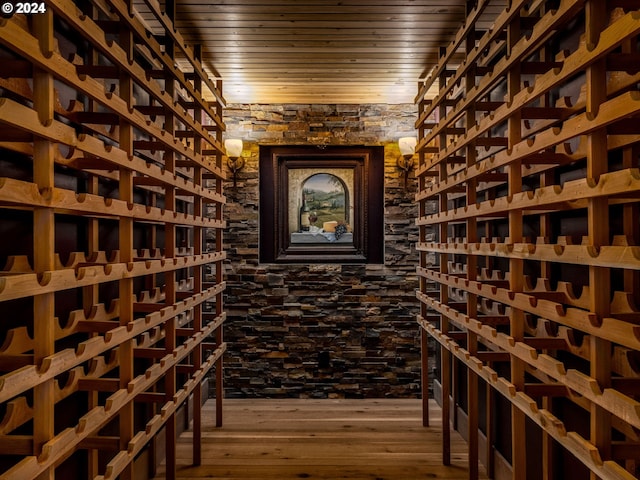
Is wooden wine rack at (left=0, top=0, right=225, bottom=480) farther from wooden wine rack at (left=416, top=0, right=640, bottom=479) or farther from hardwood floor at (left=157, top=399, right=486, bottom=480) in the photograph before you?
wooden wine rack at (left=416, top=0, right=640, bottom=479)

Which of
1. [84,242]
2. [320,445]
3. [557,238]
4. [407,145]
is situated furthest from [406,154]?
[84,242]

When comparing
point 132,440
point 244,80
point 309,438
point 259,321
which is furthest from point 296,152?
point 132,440

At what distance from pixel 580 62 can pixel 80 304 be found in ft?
6.38

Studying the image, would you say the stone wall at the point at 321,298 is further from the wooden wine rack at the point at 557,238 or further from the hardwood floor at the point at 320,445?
the wooden wine rack at the point at 557,238

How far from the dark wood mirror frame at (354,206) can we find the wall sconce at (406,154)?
0.61 ft

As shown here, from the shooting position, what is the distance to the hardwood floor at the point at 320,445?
2693 mm

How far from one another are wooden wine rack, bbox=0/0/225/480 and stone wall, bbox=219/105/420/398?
4.53 ft

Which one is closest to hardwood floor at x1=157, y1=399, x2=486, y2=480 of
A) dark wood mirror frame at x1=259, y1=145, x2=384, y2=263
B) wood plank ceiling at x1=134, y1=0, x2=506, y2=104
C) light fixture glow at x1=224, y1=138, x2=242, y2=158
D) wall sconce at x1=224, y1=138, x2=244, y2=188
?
dark wood mirror frame at x1=259, y1=145, x2=384, y2=263

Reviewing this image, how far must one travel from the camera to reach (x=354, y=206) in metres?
4.36

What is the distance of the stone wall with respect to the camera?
13.9 feet

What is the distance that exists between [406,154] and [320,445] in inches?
99.5

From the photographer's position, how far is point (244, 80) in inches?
145

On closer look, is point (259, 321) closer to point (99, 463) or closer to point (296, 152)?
point (296, 152)

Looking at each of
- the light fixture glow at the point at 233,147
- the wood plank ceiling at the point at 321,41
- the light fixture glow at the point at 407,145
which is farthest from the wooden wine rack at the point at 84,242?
the light fixture glow at the point at 407,145
